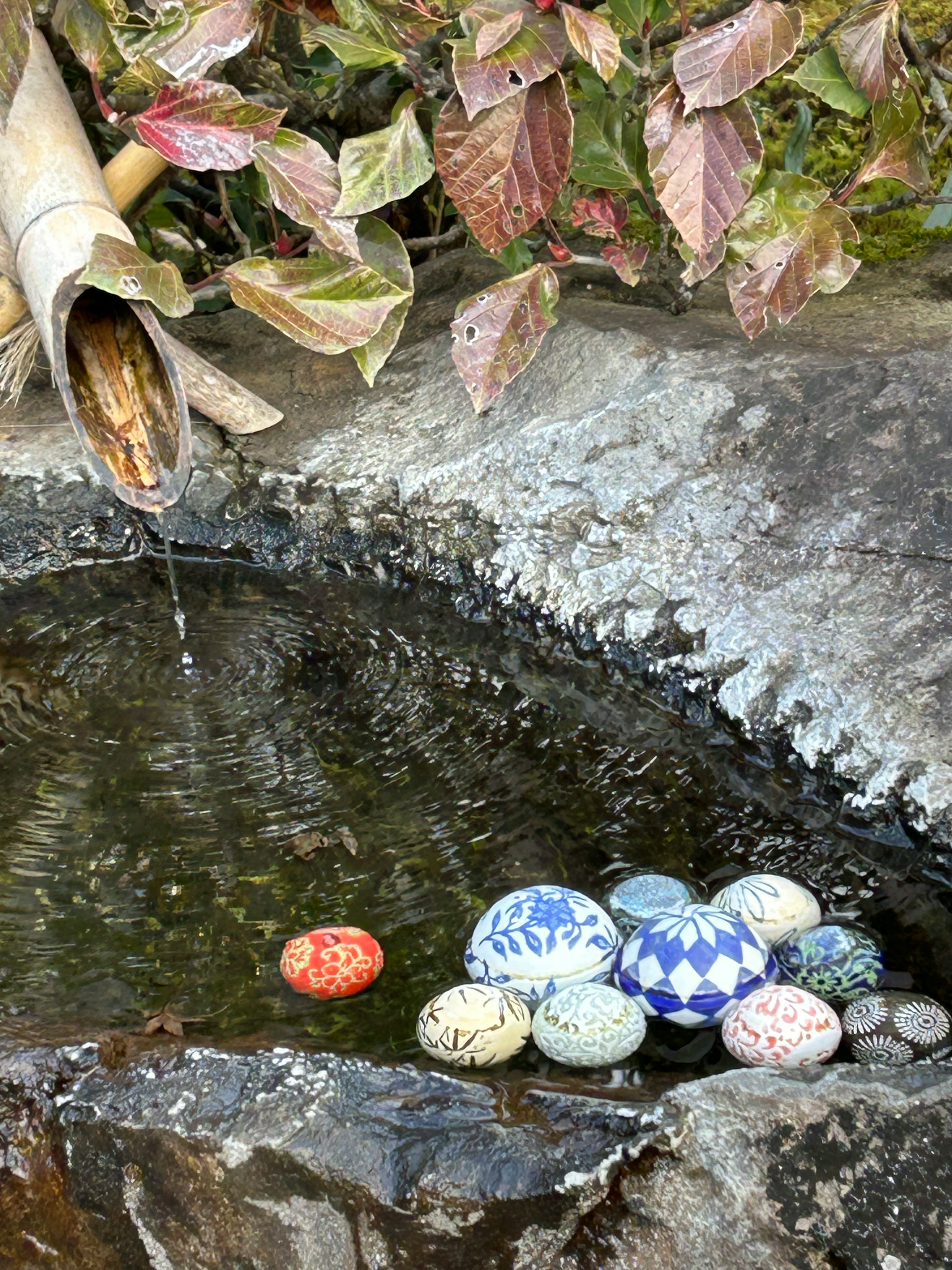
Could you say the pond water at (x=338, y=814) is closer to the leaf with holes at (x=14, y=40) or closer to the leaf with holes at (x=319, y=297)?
the leaf with holes at (x=319, y=297)

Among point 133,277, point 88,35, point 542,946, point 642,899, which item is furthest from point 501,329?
point 542,946

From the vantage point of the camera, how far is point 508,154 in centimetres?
308

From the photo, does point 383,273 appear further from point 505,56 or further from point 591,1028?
point 591,1028

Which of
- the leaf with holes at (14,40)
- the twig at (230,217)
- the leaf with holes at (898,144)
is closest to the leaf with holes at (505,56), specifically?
the leaf with holes at (898,144)

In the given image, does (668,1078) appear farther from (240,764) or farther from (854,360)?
(854,360)

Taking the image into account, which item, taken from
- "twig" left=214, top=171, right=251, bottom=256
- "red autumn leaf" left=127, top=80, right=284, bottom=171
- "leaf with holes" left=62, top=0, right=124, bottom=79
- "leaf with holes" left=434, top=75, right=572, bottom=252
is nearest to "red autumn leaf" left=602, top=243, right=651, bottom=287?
"leaf with holes" left=434, top=75, right=572, bottom=252

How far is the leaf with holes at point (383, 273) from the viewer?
3.44 metres

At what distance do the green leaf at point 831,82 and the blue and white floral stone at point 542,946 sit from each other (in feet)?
7.81

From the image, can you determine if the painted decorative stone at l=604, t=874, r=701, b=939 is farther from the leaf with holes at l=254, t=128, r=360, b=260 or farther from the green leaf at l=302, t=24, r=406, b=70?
the green leaf at l=302, t=24, r=406, b=70

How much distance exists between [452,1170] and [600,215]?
2.73 m

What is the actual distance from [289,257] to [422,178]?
0.46 metres

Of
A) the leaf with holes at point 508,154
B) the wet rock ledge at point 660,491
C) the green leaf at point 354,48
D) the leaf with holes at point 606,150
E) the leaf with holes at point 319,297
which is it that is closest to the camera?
the wet rock ledge at point 660,491

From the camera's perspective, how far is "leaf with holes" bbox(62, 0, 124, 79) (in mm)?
3375

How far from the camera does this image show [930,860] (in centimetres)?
238
